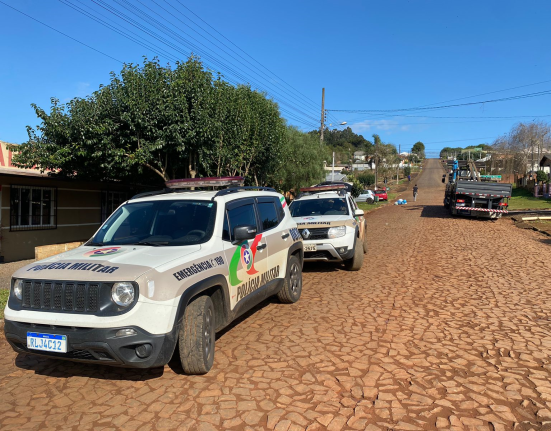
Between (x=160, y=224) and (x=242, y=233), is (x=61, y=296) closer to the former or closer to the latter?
(x=160, y=224)

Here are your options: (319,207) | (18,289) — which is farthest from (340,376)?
(319,207)

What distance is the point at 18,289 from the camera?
3.78 meters

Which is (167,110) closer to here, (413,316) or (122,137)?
(122,137)

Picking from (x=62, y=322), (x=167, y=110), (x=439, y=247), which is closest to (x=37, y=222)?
(x=167, y=110)

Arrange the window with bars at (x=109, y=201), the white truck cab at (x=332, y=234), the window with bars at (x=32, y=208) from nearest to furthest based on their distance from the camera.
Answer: the white truck cab at (x=332, y=234) → the window with bars at (x=32, y=208) → the window with bars at (x=109, y=201)

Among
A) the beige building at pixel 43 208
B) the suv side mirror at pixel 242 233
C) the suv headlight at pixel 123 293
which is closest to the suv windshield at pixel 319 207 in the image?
the suv side mirror at pixel 242 233

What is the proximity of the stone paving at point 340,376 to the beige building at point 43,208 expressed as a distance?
8.63 m

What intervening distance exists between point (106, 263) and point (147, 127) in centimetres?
796

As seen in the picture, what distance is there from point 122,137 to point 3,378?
808 cm

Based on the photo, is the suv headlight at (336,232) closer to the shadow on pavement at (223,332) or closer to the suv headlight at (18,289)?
the shadow on pavement at (223,332)

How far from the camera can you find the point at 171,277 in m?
3.59

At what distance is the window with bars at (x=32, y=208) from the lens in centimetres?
1252

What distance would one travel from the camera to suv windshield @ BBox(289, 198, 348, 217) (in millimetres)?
9406

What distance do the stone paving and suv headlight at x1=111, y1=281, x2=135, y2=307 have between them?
2.93 feet
